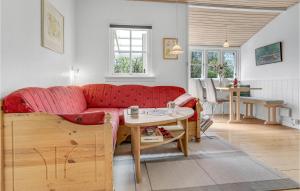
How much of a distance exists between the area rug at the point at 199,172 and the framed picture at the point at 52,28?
5.36 ft

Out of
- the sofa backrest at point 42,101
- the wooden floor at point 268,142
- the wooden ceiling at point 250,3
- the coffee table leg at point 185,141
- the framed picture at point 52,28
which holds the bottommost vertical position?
the wooden floor at point 268,142

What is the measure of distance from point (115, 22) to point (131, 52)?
2.05 ft

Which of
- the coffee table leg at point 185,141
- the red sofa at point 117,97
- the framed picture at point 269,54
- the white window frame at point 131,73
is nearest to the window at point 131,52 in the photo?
the white window frame at point 131,73

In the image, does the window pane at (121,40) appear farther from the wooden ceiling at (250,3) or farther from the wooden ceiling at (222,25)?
the wooden ceiling at (222,25)

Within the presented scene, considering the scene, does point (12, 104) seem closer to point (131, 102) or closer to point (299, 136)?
point (131, 102)

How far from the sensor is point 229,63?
19.6ft

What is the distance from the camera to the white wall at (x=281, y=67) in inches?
161

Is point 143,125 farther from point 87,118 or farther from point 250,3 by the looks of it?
point 250,3

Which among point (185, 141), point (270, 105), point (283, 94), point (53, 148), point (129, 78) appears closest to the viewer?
point (53, 148)

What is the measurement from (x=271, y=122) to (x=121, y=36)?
142 inches

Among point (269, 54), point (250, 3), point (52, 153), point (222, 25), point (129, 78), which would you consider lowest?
Result: point (52, 153)

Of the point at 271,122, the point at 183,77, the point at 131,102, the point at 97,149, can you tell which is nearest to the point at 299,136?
the point at 271,122

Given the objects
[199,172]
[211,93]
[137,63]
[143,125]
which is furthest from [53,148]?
[211,93]

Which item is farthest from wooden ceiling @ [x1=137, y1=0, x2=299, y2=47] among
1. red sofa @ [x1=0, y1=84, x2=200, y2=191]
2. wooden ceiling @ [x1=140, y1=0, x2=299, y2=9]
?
red sofa @ [x1=0, y1=84, x2=200, y2=191]
